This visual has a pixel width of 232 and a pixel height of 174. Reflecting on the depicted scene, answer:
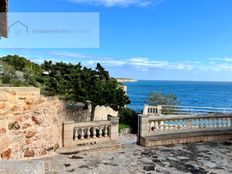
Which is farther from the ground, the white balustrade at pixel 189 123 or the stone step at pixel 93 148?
the white balustrade at pixel 189 123

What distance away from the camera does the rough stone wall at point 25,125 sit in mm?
5324

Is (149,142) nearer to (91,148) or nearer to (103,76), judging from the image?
(91,148)

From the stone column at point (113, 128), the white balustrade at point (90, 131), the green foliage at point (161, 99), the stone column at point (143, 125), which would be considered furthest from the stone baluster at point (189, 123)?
the green foliage at point (161, 99)

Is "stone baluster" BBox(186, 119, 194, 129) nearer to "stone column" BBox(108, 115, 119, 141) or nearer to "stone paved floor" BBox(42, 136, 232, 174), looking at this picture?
"stone paved floor" BBox(42, 136, 232, 174)

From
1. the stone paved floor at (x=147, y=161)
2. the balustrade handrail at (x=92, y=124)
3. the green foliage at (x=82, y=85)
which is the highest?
the green foliage at (x=82, y=85)

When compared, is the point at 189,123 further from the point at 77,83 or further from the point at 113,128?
the point at 77,83

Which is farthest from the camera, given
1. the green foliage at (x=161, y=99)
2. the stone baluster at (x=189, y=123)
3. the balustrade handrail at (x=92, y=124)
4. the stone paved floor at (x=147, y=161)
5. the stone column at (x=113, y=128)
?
the green foliage at (x=161, y=99)

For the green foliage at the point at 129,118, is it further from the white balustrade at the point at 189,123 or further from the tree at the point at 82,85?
the white balustrade at the point at 189,123

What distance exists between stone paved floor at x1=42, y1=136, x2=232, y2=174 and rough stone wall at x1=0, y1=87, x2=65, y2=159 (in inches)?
19.8

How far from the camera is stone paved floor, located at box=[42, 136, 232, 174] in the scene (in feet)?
19.9

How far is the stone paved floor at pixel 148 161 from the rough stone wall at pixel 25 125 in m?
0.50

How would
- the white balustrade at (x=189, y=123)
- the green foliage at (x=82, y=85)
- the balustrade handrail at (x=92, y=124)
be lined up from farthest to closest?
the green foliage at (x=82, y=85) → the white balustrade at (x=189, y=123) → the balustrade handrail at (x=92, y=124)

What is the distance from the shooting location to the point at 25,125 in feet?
19.8

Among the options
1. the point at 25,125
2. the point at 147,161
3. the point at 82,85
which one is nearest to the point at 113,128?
the point at 147,161
